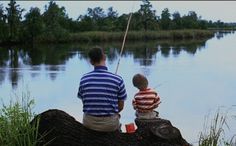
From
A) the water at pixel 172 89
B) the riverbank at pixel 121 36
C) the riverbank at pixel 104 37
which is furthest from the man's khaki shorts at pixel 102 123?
the riverbank at pixel 121 36

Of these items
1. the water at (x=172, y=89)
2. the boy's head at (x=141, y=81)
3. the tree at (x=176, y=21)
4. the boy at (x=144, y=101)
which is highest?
the tree at (x=176, y=21)

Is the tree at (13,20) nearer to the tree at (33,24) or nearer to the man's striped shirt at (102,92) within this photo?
the tree at (33,24)

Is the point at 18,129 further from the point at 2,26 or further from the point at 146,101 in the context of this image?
the point at 2,26

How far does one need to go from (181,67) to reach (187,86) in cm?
706

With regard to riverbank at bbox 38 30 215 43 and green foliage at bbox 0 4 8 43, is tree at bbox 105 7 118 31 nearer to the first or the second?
riverbank at bbox 38 30 215 43

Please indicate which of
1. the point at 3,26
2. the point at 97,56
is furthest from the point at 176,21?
the point at 97,56

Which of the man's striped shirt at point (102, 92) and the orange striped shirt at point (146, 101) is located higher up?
the man's striped shirt at point (102, 92)

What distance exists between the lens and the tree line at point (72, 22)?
53.3 m

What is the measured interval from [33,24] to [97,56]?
1992 inches

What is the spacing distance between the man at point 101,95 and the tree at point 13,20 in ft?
161

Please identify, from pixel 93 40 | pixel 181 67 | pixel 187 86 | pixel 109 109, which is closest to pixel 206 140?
pixel 109 109

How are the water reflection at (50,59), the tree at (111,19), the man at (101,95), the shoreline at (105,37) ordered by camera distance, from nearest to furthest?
1. the man at (101,95)
2. the water reflection at (50,59)
3. the shoreline at (105,37)
4. the tree at (111,19)

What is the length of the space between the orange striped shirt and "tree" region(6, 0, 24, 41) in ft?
159

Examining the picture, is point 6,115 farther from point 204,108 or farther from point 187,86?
point 187,86
